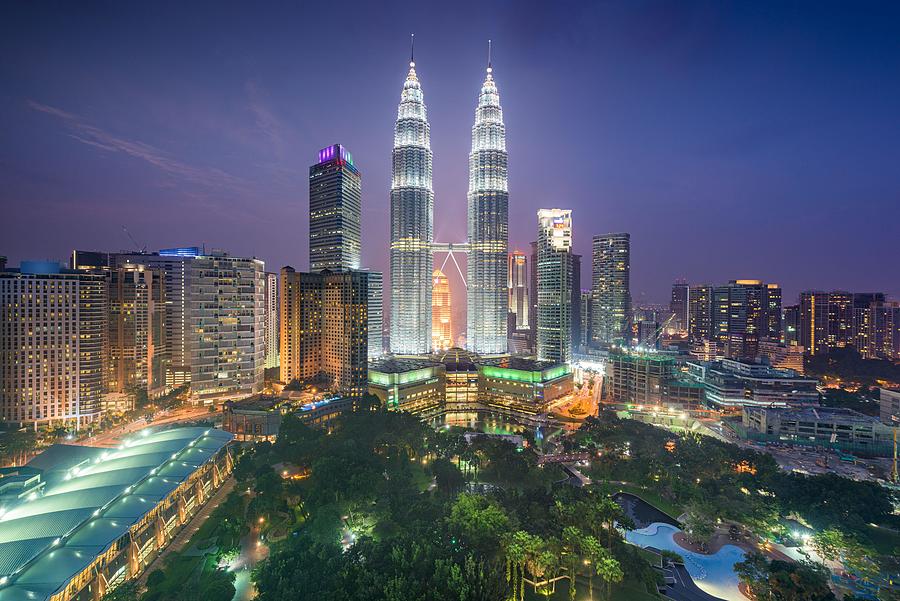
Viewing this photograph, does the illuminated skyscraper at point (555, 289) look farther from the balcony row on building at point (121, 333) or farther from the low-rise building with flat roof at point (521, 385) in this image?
the balcony row on building at point (121, 333)

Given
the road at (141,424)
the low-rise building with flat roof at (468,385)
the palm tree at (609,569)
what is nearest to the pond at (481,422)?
the low-rise building with flat roof at (468,385)

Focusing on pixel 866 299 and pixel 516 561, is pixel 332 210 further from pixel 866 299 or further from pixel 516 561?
pixel 866 299

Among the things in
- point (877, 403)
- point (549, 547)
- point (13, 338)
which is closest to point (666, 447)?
point (549, 547)

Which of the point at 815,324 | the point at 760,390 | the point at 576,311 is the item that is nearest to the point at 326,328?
the point at 760,390

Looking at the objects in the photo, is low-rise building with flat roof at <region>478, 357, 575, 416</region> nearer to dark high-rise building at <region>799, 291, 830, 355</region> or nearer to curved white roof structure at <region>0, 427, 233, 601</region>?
curved white roof structure at <region>0, 427, 233, 601</region>

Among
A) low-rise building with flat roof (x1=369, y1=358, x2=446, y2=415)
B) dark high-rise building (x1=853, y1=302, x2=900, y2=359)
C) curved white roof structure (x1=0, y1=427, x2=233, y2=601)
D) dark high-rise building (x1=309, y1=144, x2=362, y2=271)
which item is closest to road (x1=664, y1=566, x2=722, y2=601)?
curved white roof structure (x1=0, y1=427, x2=233, y2=601)

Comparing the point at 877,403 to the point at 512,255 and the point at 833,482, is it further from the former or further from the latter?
the point at 512,255
